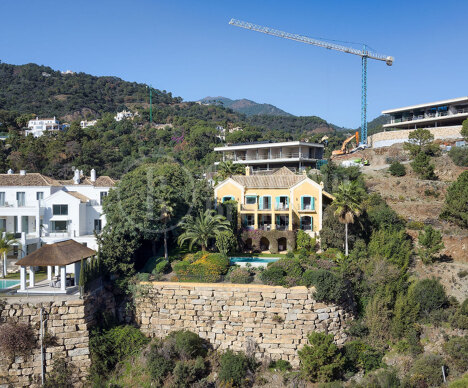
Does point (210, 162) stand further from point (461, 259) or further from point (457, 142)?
point (461, 259)

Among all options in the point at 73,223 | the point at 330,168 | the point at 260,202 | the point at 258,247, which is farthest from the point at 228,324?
the point at 330,168

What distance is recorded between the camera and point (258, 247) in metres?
33.0

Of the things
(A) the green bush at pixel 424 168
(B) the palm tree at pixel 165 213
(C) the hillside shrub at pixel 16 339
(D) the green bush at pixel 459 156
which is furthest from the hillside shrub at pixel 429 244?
(C) the hillside shrub at pixel 16 339

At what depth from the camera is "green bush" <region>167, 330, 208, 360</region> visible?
23344 millimetres

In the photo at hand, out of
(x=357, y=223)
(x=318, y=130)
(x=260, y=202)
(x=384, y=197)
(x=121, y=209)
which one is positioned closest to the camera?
(x=121, y=209)

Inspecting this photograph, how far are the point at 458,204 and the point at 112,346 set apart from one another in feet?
93.6

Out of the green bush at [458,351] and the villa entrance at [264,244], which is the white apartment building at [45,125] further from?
the green bush at [458,351]

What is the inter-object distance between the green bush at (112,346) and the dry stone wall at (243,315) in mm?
1210

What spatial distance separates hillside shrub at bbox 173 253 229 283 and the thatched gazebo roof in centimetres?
613

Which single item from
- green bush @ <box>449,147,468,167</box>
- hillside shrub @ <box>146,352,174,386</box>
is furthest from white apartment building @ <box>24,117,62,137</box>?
hillside shrub @ <box>146,352,174,386</box>

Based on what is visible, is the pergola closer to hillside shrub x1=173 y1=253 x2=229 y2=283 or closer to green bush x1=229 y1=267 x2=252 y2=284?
hillside shrub x1=173 y1=253 x2=229 y2=283

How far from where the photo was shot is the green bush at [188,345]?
23344mm

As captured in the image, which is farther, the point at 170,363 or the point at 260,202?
the point at 260,202

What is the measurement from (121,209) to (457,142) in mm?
47510
